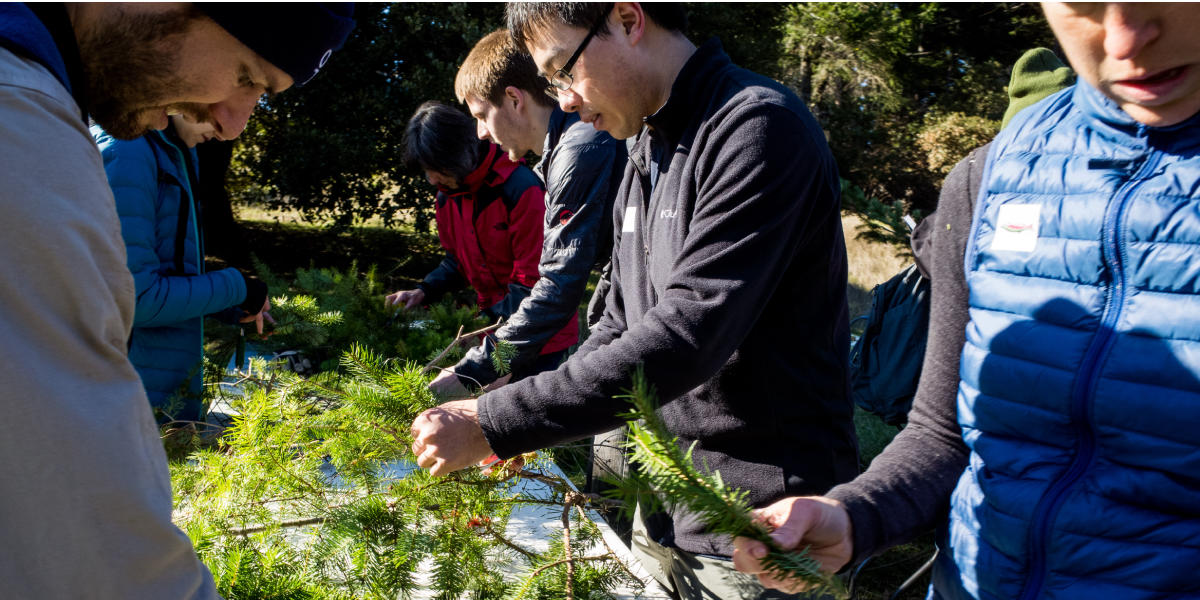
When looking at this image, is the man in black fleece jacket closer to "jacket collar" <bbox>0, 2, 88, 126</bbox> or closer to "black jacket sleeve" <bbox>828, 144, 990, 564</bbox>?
"black jacket sleeve" <bbox>828, 144, 990, 564</bbox>

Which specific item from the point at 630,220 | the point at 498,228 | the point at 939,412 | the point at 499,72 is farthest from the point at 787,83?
the point at 939,412

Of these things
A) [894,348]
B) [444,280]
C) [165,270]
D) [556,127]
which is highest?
[556,127]

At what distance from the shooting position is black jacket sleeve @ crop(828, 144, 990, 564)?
1255 millimetres

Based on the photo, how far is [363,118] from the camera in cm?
980

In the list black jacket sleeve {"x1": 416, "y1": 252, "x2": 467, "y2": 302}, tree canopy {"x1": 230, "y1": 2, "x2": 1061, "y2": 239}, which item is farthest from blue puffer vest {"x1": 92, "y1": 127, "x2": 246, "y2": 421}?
tree canopy {"x1": 230, "y1": 2, "x2": 1061, "y2": 239}

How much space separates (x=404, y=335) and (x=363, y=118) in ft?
22.6

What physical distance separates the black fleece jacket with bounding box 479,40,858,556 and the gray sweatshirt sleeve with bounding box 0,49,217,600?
0.61m

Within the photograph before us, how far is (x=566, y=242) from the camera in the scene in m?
2.46

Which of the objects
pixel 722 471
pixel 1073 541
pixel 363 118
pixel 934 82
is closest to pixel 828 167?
pixel 722 471

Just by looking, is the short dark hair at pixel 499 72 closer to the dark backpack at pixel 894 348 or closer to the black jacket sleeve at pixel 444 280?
the black jacket sleeve at pixel 444 280

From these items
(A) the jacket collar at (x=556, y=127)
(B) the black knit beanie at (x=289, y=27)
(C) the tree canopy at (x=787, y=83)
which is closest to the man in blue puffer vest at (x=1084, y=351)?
(B) the black knit beanie at (x=289, y=27)

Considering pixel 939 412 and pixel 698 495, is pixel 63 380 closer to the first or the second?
pixel 698 495

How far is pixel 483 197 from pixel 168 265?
1311 mm

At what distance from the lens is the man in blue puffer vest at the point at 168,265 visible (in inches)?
96.7
